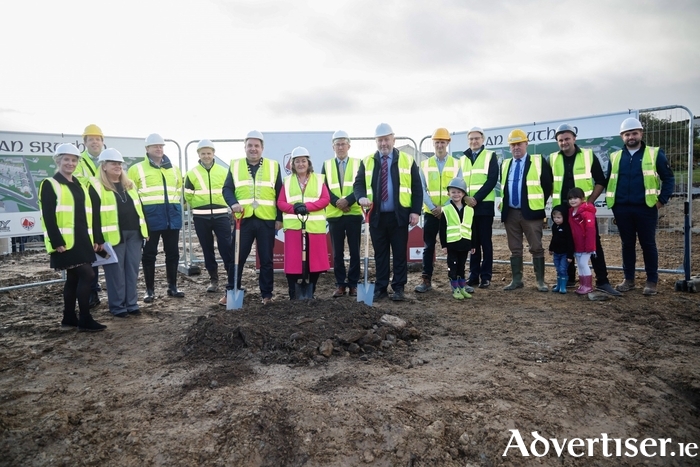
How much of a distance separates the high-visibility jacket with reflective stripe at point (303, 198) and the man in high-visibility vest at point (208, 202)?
52.1 inches

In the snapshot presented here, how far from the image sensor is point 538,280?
770 centimetres

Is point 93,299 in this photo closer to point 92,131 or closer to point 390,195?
point 92,131

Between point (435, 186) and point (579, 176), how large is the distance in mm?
2057

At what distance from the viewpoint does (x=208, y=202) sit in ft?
24.9

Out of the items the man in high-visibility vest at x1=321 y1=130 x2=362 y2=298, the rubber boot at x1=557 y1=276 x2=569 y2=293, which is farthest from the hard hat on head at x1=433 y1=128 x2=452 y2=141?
the rubber boot at x1=557 y1=276 x2=569 y2=293

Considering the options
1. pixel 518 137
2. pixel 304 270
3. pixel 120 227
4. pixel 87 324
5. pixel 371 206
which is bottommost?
pixel 87 324

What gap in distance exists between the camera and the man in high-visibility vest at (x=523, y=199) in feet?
24.1

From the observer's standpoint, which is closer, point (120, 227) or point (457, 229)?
point (120, 227)

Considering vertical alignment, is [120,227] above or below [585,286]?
above

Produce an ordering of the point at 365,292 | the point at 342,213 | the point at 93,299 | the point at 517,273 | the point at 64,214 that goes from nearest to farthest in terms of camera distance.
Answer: the point at 64,214 < the point at 365,292 < the point at 93,299 < the point at 342,213 < the point at 517,273

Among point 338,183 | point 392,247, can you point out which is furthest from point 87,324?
point 392,247

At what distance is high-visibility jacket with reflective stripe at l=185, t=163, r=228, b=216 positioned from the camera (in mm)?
7594

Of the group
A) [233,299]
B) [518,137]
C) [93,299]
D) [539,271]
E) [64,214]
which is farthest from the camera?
[539,271]

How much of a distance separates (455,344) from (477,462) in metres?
2.00
